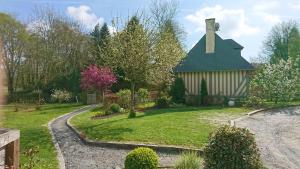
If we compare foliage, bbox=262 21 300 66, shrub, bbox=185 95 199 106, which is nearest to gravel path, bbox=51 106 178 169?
shrub, bbox=185 95 199 106

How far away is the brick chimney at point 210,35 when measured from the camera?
2686cm

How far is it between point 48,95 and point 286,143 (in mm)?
27556

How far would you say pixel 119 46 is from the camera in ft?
58.4

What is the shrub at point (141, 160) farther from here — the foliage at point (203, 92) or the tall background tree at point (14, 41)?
the tall background tree at point (14, 41)

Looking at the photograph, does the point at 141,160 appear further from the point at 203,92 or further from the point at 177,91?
the point at 177,91

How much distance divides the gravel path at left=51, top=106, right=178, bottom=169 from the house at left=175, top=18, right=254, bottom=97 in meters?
15.0

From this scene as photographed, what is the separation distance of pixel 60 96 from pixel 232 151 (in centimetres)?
2781

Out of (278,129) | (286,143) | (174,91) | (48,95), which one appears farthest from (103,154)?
(48,95)

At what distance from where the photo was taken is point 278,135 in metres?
12.9

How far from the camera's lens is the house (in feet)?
81.9

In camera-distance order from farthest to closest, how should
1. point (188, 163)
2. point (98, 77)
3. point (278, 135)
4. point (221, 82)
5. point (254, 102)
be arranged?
1. point (221, 82)
2. point (98, 77)
3. point (254, 102)
4. point (278, 135)
5. point (188, 163)

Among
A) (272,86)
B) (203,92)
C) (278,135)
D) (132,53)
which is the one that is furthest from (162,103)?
(278,135)

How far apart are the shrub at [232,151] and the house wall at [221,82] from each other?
18.3m

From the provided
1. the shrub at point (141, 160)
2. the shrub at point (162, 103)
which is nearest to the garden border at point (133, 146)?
the shrub at point (141, 160)
